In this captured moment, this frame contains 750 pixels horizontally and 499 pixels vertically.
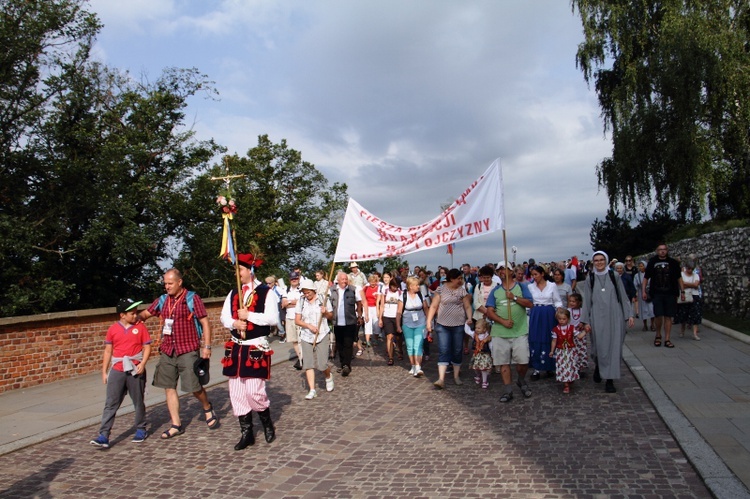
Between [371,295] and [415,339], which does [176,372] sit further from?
[371,295]


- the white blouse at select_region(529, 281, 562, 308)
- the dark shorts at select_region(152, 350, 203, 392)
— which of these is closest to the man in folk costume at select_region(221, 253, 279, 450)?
the dark shorts at select_region(152, 350, 203, 392)

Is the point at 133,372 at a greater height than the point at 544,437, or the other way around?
the point at 133,372

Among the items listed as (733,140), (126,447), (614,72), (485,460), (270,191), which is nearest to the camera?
(485,460)

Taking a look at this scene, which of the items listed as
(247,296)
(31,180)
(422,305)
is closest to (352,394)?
(422,305)

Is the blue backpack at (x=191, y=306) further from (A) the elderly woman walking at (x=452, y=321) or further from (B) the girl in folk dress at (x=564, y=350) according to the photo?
(B) the girl in folk dress at (x=564, y=350)

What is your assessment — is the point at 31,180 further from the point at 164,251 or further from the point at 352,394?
the point at 352,394

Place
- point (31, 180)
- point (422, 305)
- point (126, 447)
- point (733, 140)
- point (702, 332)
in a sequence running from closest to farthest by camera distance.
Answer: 1. point (126, 447)
2. point (422, 305)
3. point (702, 332)
4. point (31, 180)
5. point (733, 140)

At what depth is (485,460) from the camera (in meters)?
5.56

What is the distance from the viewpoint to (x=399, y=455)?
5.90 m

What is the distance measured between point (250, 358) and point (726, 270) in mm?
14784

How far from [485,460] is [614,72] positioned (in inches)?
1038

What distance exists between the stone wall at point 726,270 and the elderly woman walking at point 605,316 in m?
6.87

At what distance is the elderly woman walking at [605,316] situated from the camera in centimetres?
824

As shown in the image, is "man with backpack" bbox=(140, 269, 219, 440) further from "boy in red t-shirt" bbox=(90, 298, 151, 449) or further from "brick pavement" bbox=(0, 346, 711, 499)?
"brick pavement" bbox=(0, 346, 711, 499)
